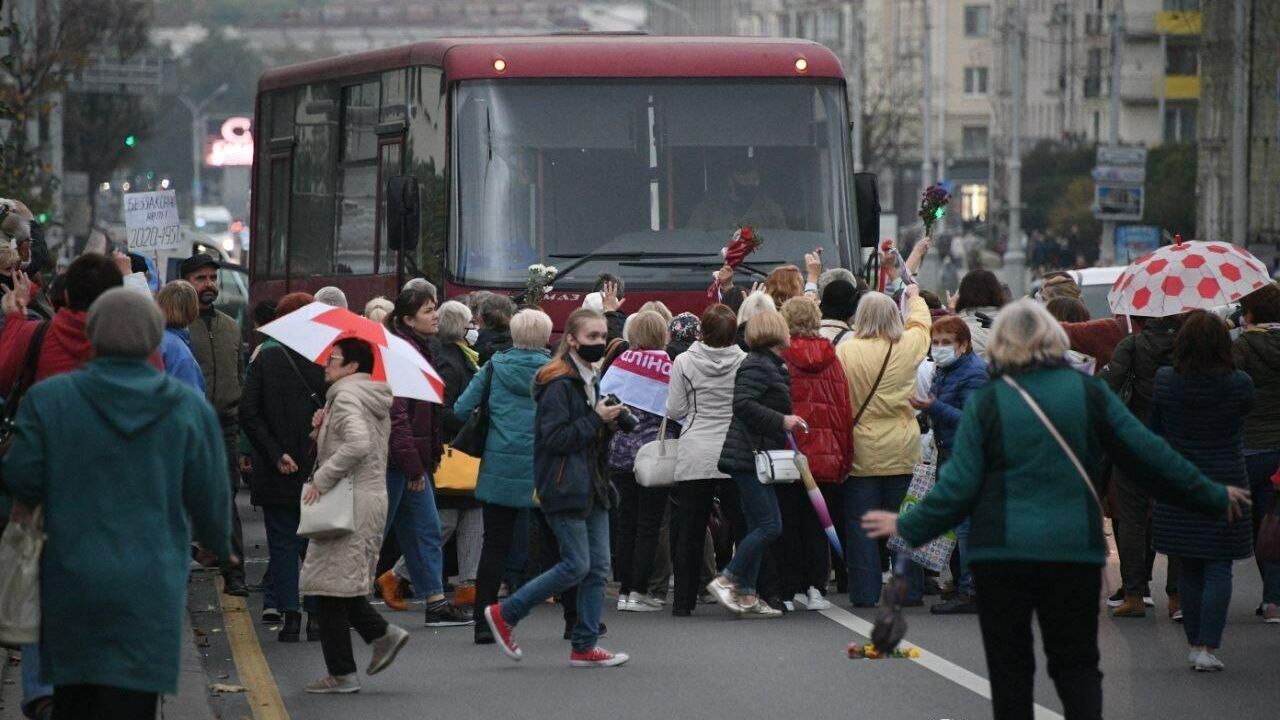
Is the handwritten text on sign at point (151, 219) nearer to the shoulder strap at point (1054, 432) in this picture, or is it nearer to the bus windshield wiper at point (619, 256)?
the bus windshield wiper at point (619, 256)

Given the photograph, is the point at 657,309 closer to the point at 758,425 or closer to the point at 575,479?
the point at 758,425

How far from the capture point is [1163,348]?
12.0 meters

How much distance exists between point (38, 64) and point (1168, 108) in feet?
203

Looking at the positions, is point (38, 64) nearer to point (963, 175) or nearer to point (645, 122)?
point (645, 122)

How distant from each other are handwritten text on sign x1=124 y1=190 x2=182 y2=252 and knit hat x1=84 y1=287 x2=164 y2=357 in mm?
13877

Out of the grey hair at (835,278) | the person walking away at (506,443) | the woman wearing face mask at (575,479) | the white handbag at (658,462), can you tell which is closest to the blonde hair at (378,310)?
the person walking away at (506,443)

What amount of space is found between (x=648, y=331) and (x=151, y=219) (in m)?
9.26

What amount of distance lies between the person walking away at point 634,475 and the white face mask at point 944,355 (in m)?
1.38

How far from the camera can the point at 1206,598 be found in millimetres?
10453

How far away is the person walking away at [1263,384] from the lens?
11.9m

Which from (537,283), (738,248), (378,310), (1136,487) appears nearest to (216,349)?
(378,310)

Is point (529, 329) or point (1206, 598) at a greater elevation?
point (529, 329)

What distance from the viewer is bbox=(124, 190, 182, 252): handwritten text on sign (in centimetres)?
2053

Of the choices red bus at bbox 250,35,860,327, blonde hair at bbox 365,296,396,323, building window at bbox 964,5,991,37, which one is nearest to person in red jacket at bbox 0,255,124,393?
blonde hair at bbox 365,296,396,323
